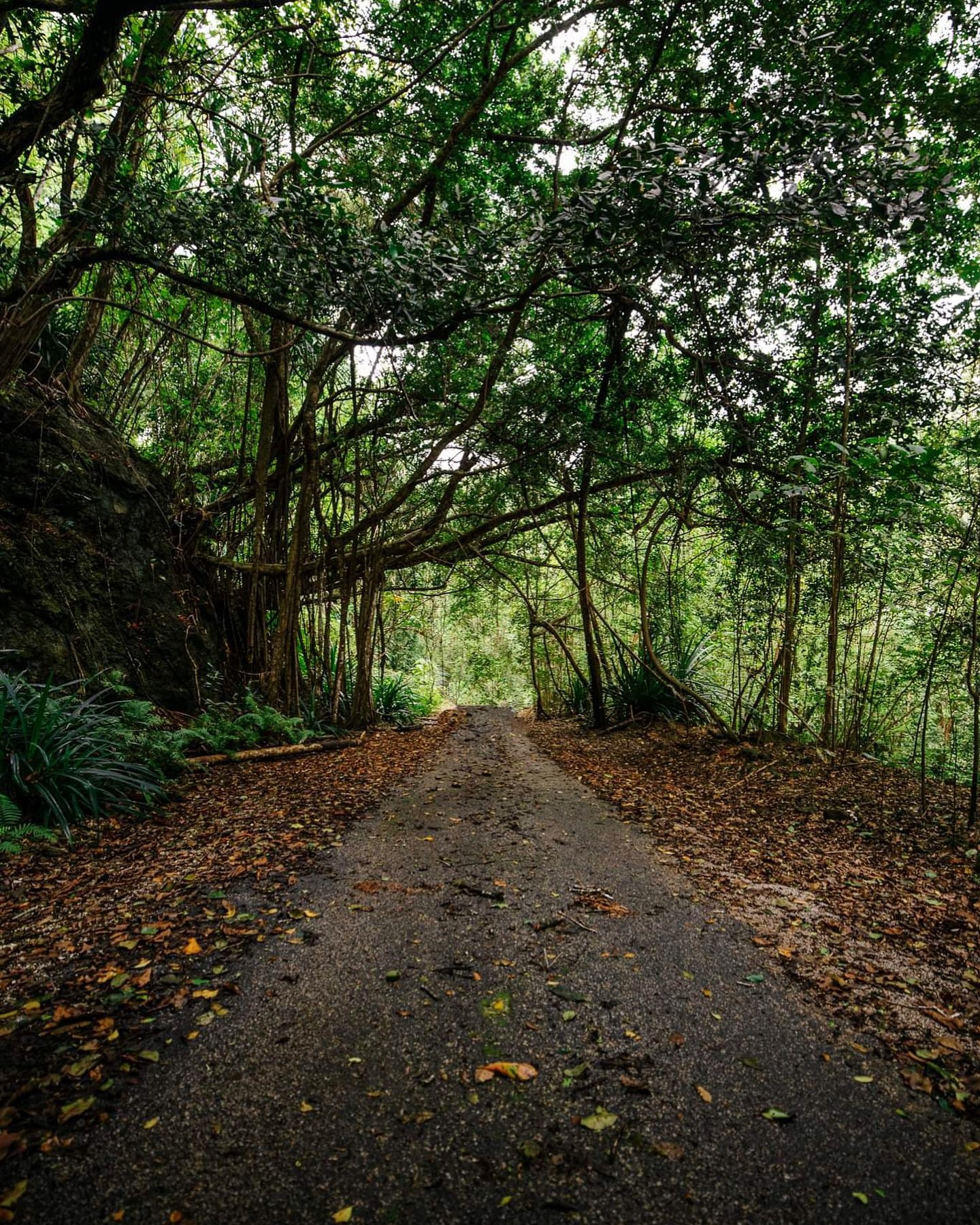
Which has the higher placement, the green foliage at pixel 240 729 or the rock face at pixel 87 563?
the rock face at pixel 87 563

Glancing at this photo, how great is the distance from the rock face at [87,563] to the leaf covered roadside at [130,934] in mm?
1977

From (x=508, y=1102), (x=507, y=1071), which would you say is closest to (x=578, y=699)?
(x=507, y=1071)

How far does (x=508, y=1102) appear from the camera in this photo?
1487 mm

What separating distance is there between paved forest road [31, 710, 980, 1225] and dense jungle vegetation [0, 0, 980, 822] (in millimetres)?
2687

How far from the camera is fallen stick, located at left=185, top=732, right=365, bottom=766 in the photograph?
5.05 meters

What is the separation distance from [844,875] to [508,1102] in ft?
8.95

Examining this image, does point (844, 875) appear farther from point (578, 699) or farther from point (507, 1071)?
point (578, 699)

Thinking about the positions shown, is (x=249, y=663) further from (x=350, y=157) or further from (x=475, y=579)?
(x=350, y=157)

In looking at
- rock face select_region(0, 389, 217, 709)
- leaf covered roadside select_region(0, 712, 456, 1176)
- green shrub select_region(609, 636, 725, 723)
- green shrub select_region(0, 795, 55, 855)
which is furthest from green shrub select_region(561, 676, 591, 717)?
green shrub select_region(0, 795, 55, 855)

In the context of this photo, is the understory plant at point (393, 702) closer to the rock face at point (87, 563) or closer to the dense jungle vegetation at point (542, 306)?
the dense jungle vegetation at point (542, 306)

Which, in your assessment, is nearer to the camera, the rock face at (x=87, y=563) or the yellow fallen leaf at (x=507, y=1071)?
the yellow fallen leaf at (x=507, y=1071)

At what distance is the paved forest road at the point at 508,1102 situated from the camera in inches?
47.8

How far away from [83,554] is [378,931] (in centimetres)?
511

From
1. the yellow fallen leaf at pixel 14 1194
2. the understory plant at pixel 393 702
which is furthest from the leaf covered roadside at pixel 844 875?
the understory plant at pixel 393 702
